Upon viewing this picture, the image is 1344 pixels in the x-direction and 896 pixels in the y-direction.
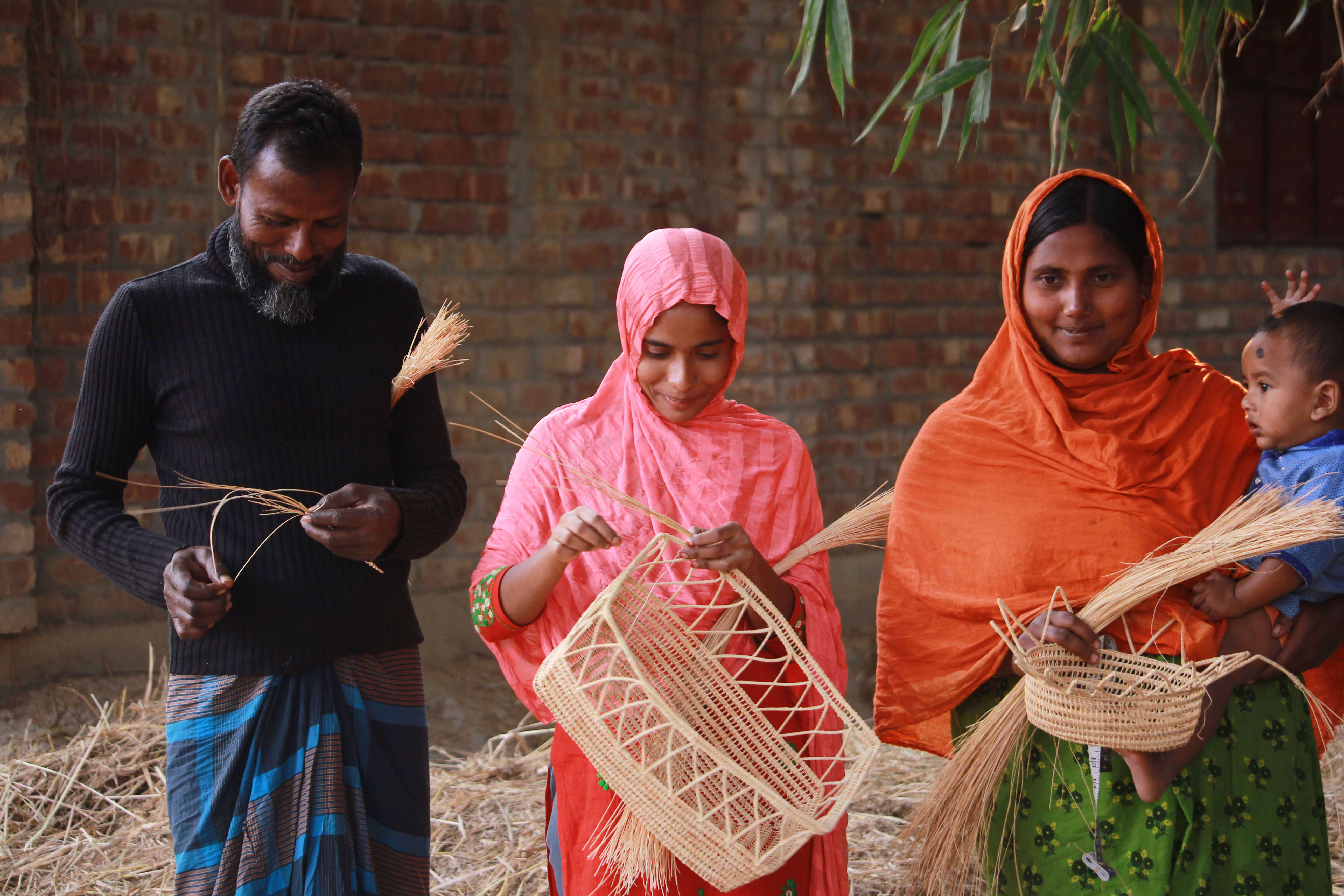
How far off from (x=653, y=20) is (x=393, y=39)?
98cm

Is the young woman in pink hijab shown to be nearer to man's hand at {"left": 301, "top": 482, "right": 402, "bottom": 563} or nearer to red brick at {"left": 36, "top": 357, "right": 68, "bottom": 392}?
man's hand at {"left": 301, "top": 482, "right": 402, "bottom": 563}

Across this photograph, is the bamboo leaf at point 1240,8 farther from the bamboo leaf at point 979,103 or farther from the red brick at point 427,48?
the red brick at point 427,48

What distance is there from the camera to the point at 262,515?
1.80 meters

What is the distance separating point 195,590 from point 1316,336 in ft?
5.89

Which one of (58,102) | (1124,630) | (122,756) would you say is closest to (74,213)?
(58,102)

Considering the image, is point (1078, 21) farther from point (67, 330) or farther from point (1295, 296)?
point (67, 330)

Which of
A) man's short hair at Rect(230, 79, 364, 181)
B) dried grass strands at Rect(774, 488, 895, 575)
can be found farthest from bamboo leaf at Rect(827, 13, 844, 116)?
man's short hair at Rect(230, 79, 364, 181)

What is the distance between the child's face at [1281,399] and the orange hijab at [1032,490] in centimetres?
13

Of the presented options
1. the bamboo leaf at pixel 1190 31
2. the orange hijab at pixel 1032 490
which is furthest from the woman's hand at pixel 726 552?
the bamboo leaf at pixel 1190 31

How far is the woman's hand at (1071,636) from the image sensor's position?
1794mm

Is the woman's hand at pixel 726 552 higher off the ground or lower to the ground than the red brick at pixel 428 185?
lower

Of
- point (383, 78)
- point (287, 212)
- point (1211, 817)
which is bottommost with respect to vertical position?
point (1211, 817)

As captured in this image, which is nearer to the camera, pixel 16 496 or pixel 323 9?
pixel 16 496

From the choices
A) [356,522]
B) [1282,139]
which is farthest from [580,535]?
[1282,139]
